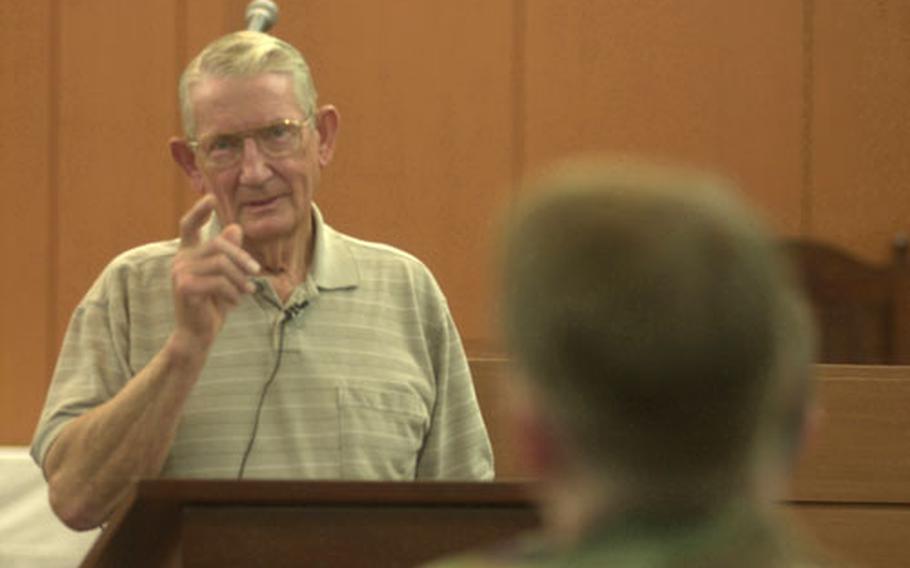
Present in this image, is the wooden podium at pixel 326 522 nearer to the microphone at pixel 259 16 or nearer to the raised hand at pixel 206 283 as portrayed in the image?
the raised hand at pixel 206 283

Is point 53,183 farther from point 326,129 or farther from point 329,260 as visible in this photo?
point 329,260

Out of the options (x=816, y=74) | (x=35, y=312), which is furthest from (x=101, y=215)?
(x=816, y=74)

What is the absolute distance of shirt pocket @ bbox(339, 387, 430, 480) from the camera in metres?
2.63

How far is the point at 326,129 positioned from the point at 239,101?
0.71ft

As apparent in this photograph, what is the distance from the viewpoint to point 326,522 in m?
2.02

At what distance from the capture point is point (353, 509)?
202 centimetres

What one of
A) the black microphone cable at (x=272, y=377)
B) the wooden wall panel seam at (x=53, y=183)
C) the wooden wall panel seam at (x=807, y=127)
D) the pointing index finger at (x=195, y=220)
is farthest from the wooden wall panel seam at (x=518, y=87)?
the pointing index finger at (x=195, y=220)

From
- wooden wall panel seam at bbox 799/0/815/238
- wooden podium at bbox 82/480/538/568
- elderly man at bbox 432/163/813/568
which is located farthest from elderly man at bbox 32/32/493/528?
wooden wall panel seam at bbox 799/0/815/238

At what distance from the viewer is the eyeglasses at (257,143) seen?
2760 millimetres

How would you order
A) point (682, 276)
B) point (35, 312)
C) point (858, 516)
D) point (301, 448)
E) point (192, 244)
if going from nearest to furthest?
point (682, 276) < point (192, 244) < point (301, 448) < point (858, 516) < point (35, 312)

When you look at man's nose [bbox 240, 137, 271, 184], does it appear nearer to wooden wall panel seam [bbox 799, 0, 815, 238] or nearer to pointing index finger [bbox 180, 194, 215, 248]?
pointing index finger [bbox 180, 194, 215, 248]

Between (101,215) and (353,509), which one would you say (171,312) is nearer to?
(353,509)

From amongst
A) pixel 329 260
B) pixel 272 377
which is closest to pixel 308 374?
pixel 272 377

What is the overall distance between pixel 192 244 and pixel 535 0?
3107 mm
